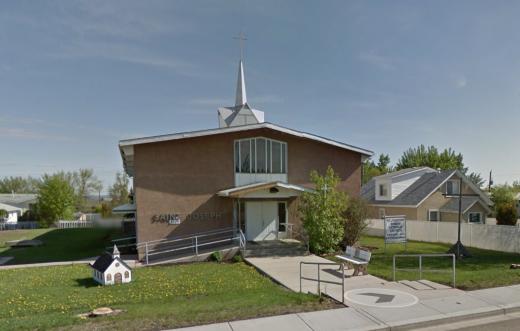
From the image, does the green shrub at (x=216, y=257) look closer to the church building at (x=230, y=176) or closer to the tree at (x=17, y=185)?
the church building at (x=230, y=176)

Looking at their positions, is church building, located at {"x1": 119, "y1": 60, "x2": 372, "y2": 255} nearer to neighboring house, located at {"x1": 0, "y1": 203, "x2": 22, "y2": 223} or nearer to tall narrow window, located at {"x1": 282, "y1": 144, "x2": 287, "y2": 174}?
tall narrow window, located at {"x1": 282, "y1": 144, "x2": 287, "y2": 174}

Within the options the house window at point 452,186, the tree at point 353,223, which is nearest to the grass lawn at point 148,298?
the tree at point 353,223

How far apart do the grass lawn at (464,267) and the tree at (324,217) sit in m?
2.06

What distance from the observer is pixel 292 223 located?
1916cm

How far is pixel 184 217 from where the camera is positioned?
1708 centimetres

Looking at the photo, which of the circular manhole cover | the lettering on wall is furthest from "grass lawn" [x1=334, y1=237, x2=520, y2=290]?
the lettering on wall

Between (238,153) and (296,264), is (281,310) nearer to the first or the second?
(296,264)

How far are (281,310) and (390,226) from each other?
A: 11898mm

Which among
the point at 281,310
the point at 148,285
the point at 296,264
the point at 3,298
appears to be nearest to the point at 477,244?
the point at 296,264

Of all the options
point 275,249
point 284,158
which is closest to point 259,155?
point 284,158

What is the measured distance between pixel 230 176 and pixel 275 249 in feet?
15.5

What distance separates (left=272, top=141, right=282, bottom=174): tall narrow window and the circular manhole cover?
10803 millimetres

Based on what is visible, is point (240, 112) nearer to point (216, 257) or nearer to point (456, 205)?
point (216, 257)

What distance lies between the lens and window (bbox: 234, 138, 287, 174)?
61.0 ft
